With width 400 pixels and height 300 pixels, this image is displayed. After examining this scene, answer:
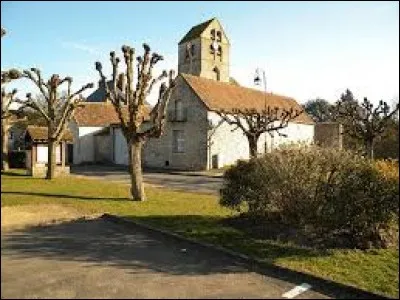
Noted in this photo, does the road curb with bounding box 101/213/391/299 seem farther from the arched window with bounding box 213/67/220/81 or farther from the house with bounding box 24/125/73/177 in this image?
the arched window with bounding box 213/67/220/81

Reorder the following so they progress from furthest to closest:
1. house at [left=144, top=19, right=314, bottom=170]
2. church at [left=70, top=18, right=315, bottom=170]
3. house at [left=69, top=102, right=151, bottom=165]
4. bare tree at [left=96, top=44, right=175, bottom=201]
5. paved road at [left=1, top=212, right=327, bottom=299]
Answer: house at [left=69, top=102, right=151, bottom=165] → church at [left=70, top=18, right=315, bottom=170] → house at [left=144, top=19, right=314, bottom=170] → bare tree at [left=96, top=44, right=175, bottom=201] → paved road at [left=1, top=212, right=327, bottom=299]

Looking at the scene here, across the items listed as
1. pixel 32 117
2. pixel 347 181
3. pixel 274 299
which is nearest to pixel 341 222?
pixel 347 181

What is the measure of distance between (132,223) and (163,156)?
103 ft

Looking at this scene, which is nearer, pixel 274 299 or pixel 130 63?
pixel 274 299

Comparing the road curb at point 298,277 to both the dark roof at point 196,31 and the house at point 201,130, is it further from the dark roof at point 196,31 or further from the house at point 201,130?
the dark roof at point 196,31

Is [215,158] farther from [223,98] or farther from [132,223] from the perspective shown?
[132,223]

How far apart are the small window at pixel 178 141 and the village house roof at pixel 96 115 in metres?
5.66

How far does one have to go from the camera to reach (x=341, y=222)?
10.9 m

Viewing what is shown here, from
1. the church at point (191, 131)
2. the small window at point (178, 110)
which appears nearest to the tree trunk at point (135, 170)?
the church at point (191, 131)

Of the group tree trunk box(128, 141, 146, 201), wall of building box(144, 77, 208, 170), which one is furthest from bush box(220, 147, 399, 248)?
wall of building box(144, 77, 208, 170)

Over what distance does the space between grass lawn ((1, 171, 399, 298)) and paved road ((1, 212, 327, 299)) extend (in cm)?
67

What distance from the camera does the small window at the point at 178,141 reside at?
43.1 m

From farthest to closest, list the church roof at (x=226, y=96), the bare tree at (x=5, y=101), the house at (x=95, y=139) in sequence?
the house at (x=95, y=139) < the church roof at (x=226, y=96) < the bare tree at (x=5, y=101)

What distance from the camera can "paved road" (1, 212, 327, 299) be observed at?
5902mm
